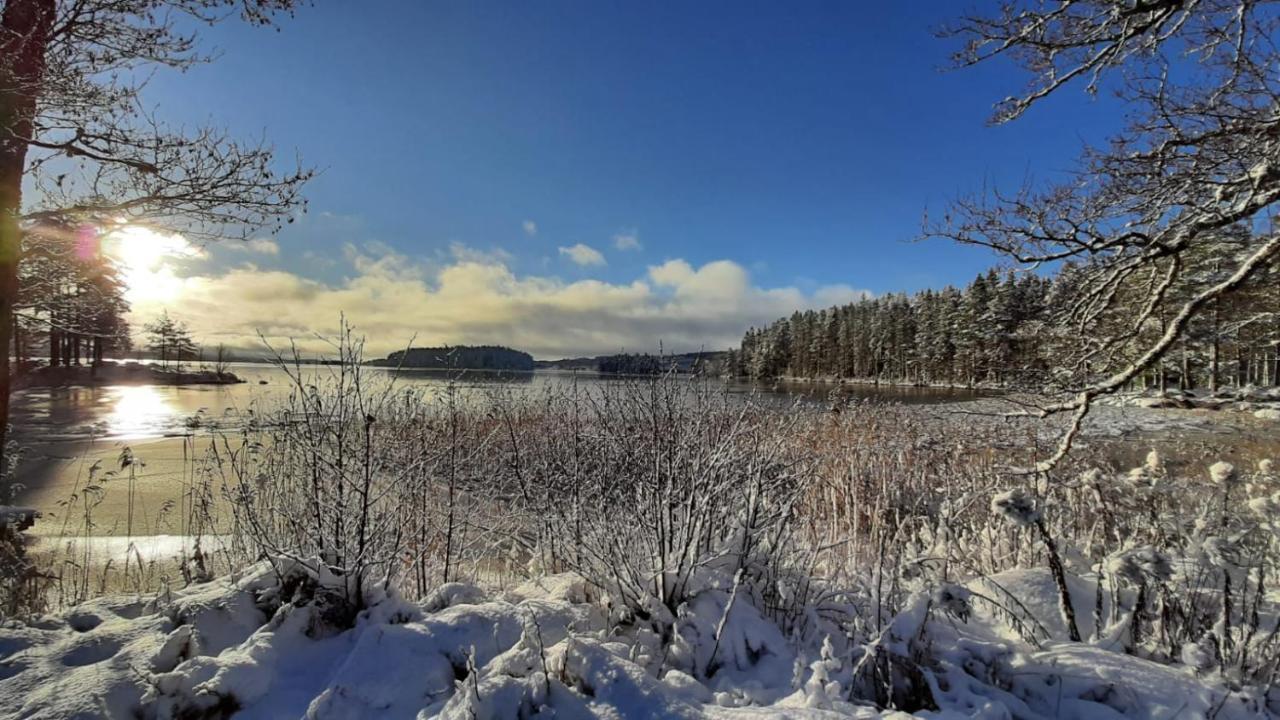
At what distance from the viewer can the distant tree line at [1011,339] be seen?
4.70 m

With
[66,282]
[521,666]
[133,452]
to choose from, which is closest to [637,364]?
[521,666]

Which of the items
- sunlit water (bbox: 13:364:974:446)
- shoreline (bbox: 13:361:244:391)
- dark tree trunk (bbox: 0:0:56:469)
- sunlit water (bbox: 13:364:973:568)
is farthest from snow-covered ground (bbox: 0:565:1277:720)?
shoreline (bbox: 13:361:244:391)

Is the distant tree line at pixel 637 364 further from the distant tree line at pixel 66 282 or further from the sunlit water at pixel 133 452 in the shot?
the distant tree line at pixel 66 282

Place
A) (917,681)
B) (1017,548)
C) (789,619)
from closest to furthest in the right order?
(917,681) → (789,619) → (1017,548)

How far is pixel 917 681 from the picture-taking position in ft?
7.56

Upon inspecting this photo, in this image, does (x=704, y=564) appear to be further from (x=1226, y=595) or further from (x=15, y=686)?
(x=15, y=686)

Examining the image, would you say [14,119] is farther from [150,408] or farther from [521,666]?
[150,408]

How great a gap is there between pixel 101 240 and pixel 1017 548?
26.0 ft

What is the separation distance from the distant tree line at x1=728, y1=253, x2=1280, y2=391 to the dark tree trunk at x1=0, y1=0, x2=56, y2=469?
603 cm

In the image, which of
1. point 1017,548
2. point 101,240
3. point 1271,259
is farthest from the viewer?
point 1017,548

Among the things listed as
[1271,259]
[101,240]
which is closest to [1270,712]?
[1271,259]

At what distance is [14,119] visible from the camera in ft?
11.0

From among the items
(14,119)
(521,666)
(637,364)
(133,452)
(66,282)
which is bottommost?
(133,452)

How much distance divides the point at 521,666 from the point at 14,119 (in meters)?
4.75
